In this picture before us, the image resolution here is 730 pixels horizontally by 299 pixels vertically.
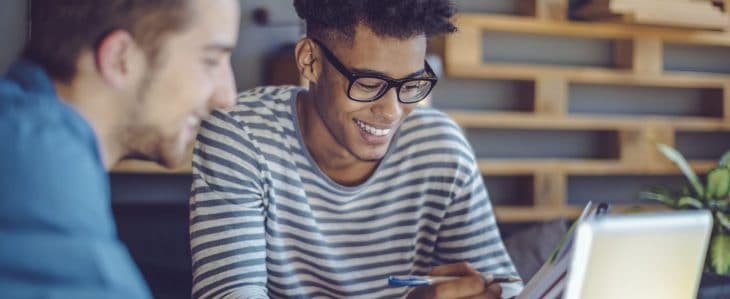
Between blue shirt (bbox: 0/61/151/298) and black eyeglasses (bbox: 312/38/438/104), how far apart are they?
2.53 feet

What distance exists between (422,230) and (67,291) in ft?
3.37

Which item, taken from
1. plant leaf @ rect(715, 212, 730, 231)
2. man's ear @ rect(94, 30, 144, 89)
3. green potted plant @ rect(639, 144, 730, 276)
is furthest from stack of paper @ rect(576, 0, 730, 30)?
man's ear @ rect(94, 30, 144, 89)

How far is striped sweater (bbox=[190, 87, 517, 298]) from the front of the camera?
140 cm

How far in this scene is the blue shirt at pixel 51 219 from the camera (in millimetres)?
632

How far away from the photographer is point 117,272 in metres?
0.66

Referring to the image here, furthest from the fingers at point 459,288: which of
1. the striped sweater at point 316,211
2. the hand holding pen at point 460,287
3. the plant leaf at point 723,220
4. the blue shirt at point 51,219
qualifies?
the plant leaf at point 723,220

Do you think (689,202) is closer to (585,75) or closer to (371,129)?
(585,75)

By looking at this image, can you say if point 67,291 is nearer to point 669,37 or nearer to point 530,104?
point 530,104

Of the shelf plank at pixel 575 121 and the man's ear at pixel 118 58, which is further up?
the man's ear at pixel 118 58

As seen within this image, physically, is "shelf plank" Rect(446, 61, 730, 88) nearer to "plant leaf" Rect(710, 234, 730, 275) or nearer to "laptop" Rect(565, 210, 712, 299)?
"plant leaf" Rect(710, 234, 730, 275)

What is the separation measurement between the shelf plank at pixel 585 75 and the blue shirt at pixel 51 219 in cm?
315

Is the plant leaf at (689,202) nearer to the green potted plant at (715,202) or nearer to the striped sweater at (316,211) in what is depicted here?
the green potted plant at (715,202)

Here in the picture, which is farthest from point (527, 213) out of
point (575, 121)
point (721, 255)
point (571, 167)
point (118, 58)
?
point (118, 58)

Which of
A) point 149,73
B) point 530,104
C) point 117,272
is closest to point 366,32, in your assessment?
point 149,73
